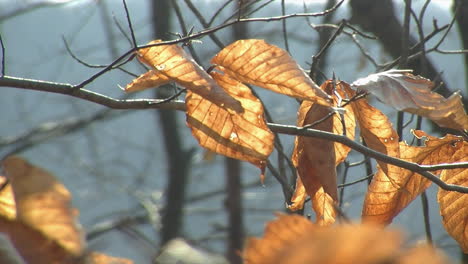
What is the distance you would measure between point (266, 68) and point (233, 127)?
0.08 meters

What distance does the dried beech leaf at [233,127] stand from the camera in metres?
0.63

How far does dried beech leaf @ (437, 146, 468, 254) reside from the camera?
0.76 metres

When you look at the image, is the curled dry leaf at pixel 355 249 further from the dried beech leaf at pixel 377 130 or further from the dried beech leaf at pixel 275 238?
the dried beech leaf at pixel 377 130

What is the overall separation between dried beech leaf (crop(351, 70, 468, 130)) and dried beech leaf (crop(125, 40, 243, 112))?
13cm

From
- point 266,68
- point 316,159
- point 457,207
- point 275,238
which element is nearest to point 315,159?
point 316,159

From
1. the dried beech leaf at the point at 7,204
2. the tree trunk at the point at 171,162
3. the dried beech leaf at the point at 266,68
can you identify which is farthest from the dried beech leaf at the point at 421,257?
the tree trunk at the point at 171,162

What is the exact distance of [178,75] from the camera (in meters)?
0.58

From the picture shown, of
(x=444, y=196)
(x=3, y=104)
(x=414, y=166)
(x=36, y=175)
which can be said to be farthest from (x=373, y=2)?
(x=3, y=104)

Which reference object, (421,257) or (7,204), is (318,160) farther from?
(421,257)

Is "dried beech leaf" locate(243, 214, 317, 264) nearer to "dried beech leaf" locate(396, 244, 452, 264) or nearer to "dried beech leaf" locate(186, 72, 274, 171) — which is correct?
"dried beech leaf" locate(396, 244, 452, 264)

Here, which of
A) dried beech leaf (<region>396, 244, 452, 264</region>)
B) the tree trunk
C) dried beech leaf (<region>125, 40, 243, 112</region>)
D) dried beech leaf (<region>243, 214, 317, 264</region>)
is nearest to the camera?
dried beech leaf (<region>396, 244, 452, 264</region>)

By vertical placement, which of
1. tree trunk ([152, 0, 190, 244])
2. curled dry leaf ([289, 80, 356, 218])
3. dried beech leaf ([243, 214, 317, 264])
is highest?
dried beech leaf ([243, 214, 317, 264])

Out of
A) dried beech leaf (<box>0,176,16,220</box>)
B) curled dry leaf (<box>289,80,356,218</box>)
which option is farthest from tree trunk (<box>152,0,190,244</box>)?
dried beech leaf (<box>0,176,16,220</box>)

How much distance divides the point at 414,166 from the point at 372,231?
0.44 meters
